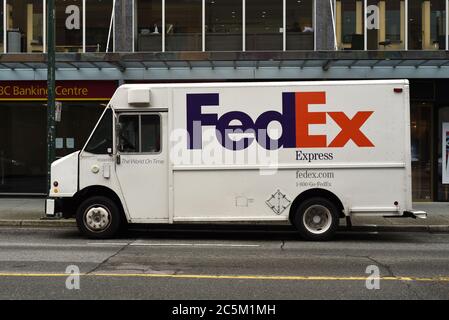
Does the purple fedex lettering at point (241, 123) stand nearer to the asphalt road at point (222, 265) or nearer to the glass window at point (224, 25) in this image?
the asphalt road at point (222, 265)

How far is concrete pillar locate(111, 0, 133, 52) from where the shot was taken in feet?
60.0

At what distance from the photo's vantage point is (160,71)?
701 inches

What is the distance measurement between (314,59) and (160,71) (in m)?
4.99

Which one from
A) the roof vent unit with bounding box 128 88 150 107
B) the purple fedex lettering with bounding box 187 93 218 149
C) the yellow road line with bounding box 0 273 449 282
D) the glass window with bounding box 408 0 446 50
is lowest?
the yellow road line with bounding box 0 273 449 282

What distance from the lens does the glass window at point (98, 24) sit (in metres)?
18.3

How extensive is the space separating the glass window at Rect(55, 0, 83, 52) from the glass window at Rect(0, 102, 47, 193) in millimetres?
2140

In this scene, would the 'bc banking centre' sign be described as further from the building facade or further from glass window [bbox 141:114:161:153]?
glass window [bbox 141:114:161:153]

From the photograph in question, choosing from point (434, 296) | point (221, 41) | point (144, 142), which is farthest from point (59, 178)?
point (221, 41)

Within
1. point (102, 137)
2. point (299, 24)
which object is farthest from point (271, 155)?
point (299, 24)

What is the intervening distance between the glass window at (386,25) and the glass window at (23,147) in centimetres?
1095

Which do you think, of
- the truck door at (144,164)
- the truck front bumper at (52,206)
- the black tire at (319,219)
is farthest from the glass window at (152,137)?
the black tire at (319,219)

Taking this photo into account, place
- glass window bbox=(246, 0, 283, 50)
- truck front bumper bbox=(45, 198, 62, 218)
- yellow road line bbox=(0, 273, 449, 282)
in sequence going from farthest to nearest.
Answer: glass window bbox=(246, 0, 283, 50)
truck front bumper bbox=(45, 198, 62, 218)
yellow road line bbox=(0, 273, 449, 282)

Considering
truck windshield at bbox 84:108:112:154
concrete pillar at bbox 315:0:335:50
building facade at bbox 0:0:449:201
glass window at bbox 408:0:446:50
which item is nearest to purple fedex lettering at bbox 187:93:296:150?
truck windshield at bbox 84:108:112:154

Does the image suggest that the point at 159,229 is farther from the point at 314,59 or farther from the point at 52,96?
the point at 314,59
